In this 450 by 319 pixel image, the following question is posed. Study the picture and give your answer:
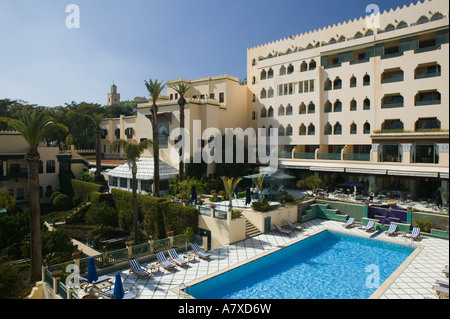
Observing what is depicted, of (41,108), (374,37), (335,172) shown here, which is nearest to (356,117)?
(335,172)

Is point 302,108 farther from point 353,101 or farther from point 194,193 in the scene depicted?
point 194,193

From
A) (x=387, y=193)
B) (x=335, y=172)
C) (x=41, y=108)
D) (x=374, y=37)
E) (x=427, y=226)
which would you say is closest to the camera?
(x=427, y=226)

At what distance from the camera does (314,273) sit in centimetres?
1466

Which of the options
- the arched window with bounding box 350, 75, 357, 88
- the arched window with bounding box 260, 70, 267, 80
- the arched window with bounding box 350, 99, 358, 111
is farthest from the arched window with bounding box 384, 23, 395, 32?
the arched window with bounding box 260, 70, 267, 80

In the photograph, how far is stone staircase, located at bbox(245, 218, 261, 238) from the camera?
66.1ft

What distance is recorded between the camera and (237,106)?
38.3 meters

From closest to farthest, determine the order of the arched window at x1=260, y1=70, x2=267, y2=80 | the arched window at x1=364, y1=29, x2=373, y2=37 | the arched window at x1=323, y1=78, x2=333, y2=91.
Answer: the arched window at x1=364, y1=29, x2=373, y2=37, the arched window at x1=323, y1=78, x2=333, y2=91, the arched window at x1=260, y1=70, x2=267, y2=80

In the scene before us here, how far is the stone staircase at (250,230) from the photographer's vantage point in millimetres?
20141

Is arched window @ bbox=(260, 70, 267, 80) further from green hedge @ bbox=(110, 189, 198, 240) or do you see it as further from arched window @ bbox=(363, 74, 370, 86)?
green hedge @ bbox=(110, 189, 198, 240)

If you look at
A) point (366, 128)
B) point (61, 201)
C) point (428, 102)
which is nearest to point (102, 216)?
point (61, 201)

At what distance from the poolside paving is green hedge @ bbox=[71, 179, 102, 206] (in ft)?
66.2

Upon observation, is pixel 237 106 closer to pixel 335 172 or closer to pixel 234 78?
pixel 234 78

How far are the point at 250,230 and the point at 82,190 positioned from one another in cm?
2292
